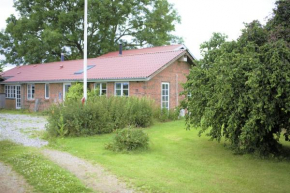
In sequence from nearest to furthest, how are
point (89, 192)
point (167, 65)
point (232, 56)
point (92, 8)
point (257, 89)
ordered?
point (89, 192)
point (257, 89)
point (232, 56)
point (167, 65)
point (92, 8)

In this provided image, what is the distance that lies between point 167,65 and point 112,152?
11.9 meters

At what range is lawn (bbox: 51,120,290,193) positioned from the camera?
709cm

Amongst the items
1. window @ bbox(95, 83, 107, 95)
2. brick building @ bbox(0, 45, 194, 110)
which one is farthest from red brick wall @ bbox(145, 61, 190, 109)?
window @ bbox(95, 83, 107, 95)

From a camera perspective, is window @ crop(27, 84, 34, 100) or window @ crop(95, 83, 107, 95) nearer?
window @ crop(95, 83, 107, 95)

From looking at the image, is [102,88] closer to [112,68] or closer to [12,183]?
[112,68]

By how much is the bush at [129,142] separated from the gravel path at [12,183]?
11.4 ft

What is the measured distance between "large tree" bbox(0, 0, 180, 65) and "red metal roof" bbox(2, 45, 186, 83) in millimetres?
6418

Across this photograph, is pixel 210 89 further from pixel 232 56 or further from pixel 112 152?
pixel 112 152

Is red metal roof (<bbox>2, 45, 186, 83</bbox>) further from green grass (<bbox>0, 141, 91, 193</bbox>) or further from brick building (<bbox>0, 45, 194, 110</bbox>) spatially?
green grass (<bbox>0, 141, 91, 193</bbox>)

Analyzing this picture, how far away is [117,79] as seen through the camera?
21.2 metres

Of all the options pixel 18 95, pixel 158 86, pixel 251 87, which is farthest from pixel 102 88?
pixel 251 87

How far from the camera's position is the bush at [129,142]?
415 inches

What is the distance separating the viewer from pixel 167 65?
21391 mm

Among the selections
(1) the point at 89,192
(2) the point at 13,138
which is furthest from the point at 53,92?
(1) the point at 89,192
